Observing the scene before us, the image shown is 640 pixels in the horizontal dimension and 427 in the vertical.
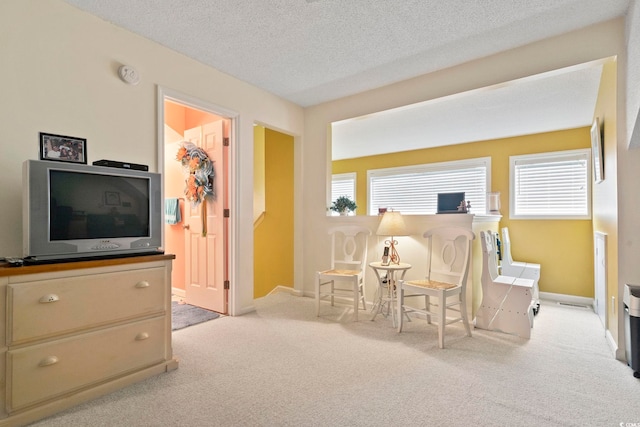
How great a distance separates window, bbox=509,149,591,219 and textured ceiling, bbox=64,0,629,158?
3.13 feet

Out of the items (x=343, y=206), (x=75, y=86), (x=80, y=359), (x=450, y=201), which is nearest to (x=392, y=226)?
(x=343, y=206)

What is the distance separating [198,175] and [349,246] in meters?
2.02

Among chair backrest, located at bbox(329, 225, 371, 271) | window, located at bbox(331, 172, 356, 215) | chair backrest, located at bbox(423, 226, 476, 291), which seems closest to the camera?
chair backrest, located at bbox(423, 226, 476, 291)

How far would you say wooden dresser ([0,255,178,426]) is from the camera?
1.64 m

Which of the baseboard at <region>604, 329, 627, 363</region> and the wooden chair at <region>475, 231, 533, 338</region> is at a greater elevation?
the wooden chair at <region>475, 231, 533, 338</region>

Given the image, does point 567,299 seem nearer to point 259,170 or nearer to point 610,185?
point 610,185

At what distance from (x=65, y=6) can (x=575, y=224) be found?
6228 millimetres

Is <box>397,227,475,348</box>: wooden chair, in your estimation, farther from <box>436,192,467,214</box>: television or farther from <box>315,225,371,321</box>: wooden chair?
<box>436,192,467,214</box>: television

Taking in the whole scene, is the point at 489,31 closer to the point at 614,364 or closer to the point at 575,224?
the point at 614,364

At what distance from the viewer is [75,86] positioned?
2361 millimetres

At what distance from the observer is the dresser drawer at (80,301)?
1671 mm

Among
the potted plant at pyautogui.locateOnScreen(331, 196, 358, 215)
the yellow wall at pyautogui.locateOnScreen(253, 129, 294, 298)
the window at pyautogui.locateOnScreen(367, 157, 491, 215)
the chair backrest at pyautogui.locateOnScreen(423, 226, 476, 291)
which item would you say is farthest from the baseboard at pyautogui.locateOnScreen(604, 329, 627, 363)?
the yellow wall at pyautogui.locateOnScreen(253, 129, 294, 298)

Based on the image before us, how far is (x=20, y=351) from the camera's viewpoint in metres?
1.65

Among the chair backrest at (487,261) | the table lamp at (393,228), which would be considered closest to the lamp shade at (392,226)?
the table lamp at (393,228)
